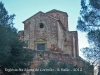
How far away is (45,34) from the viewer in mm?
26859

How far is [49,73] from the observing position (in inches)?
607

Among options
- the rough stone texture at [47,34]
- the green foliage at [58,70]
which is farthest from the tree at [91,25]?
the rough stone texture at [47,34]

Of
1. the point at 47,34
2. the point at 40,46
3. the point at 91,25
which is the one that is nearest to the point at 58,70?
the point at 91,25

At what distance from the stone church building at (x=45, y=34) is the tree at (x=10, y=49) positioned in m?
13.1

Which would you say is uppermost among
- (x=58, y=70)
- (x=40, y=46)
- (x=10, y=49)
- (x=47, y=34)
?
(x=47, y=34)

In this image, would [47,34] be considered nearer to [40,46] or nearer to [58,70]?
[40,46]

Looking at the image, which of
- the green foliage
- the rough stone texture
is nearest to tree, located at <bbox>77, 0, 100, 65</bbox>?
the green foliage

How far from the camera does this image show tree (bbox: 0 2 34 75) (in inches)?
439

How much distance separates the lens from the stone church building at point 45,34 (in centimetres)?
2644

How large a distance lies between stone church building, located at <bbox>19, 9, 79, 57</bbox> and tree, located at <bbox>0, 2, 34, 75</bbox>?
13077 mm

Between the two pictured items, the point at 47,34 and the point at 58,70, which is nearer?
the point at 58,70

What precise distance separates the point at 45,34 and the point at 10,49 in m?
15.2

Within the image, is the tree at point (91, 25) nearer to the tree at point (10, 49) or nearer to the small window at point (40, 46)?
the tree at point (10, 49)

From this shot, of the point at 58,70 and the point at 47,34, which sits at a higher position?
the point at 47,34
